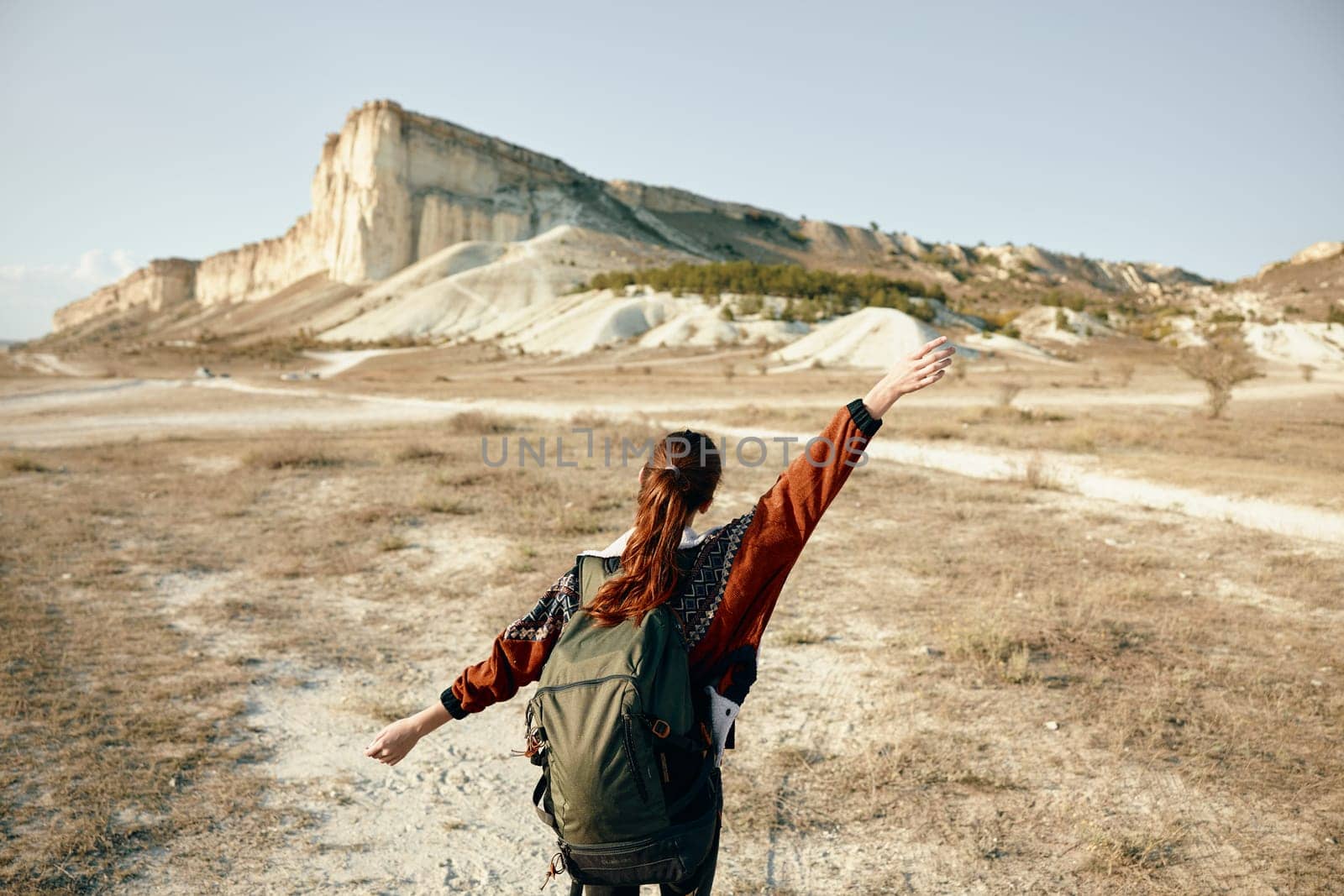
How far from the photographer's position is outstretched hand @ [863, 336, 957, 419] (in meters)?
2.00

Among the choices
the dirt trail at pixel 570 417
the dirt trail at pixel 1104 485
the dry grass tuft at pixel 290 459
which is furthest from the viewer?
the dry grass tuft at pixel 290 459

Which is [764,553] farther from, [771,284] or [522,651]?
[771,284]

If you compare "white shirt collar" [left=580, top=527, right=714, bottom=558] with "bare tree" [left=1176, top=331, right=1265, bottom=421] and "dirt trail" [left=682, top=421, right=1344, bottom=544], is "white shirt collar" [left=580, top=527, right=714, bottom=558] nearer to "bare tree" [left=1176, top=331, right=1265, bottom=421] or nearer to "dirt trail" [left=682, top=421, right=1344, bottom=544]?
"dirt trail" [left=682, top=421, right=1344, bottom=544]

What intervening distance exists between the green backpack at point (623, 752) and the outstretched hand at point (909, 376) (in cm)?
75

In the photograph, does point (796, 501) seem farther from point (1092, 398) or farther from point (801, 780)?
point (1092, 398)

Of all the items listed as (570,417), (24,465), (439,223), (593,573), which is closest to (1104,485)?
(593,573)

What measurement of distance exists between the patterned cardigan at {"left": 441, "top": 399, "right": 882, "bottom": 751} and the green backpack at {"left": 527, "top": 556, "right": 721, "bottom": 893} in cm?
13

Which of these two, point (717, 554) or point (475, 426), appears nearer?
point (717, 554)

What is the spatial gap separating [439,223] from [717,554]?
281 feet

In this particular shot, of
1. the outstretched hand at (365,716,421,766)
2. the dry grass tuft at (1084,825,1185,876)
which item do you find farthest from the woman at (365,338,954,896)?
the dry grass tuft at (1084,825,1185,876)

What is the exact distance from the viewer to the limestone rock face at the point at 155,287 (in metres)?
118

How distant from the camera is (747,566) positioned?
76.6 inches

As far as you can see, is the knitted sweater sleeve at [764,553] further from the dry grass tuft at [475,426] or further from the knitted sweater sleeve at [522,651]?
the dry grass tuft at [475,426]

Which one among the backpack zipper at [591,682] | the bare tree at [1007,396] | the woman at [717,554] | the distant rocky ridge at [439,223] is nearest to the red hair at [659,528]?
the woman at [717,554]
